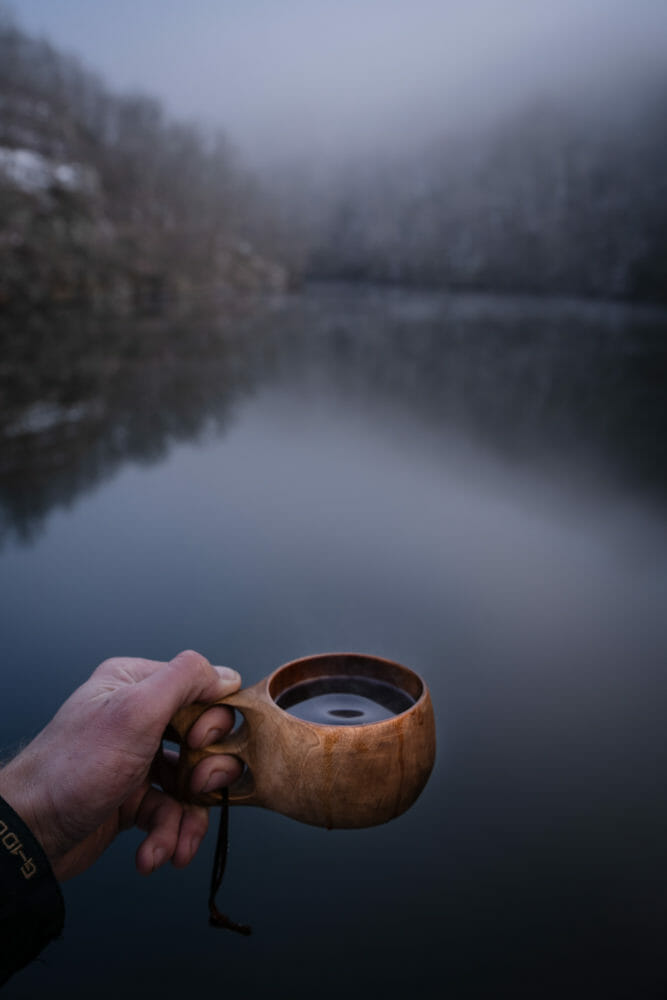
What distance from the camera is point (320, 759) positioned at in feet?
1.89

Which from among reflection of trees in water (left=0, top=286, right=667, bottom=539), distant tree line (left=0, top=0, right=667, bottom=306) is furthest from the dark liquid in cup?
distant tree line (left=0, top=0, right=667, bottom=306)

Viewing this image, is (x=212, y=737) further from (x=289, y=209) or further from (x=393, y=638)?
(x=289, y=209)

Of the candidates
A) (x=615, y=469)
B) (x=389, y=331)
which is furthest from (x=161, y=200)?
(x=615, y=469)

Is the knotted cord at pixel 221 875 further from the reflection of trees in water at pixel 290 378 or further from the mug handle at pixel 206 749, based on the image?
the reflection of trees in water at pixel 290 378

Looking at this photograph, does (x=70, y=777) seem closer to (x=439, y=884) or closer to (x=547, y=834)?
(x=439, y=884)

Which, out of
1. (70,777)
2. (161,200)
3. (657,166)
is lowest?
(70,777)

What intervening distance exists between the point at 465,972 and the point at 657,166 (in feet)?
71.1

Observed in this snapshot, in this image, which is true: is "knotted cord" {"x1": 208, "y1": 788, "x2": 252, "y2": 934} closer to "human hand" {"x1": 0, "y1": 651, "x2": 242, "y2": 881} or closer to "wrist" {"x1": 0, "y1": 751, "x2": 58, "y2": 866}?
"human hand" {"x1": 0, "y1": 651, "x2": 242, "y2": 881}

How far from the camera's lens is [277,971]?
1.76ft

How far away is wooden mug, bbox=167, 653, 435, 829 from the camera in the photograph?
57cm

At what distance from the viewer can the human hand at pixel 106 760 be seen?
0.57 metres

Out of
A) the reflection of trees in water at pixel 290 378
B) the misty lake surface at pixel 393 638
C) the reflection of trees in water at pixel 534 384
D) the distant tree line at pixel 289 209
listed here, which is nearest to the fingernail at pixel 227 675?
the misty lake surface at pixel 393 638

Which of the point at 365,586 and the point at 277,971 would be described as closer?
the point at 277,971

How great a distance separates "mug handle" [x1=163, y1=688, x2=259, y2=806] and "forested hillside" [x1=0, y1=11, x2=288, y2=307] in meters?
8.52
